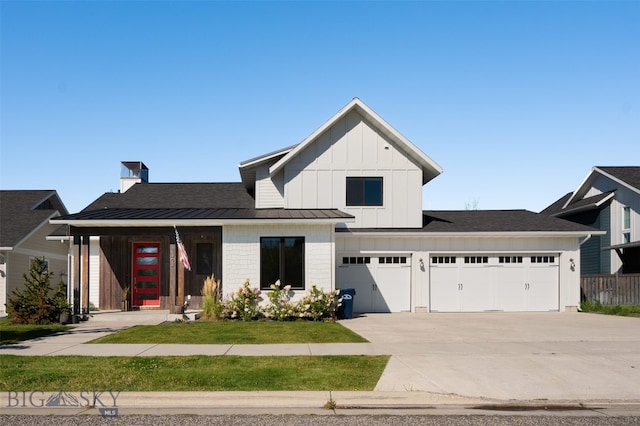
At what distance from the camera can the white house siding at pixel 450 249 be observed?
2314 centimetres

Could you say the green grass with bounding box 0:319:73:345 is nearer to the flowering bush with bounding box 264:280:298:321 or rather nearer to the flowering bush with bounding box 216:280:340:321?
the flowering bush with bounding box 216:280:340:321

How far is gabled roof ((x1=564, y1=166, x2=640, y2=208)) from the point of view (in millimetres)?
29875

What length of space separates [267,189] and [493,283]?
9.97m

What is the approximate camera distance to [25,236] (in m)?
26.6

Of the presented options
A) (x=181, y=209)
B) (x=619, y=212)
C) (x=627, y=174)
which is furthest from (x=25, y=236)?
(x=627, y=174)

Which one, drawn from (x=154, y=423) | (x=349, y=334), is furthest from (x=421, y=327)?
(x=154, y=423)

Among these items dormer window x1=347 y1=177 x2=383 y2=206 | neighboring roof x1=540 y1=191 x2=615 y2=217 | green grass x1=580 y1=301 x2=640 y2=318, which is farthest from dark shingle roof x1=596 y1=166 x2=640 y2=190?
dormer window x1=347 y1=177 x2=383 y2=206

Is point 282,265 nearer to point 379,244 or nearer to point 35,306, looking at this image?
point 379,244

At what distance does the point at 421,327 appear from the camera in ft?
57.7

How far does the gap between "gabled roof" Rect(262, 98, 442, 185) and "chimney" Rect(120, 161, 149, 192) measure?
11.3 metres

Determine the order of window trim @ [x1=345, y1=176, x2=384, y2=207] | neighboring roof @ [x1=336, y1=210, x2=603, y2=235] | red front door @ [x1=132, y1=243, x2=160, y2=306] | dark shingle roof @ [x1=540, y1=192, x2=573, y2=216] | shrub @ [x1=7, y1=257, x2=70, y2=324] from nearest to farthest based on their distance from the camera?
1. shrub @ [x1=7, y1=257, x2=70, y2=324]
2. neighboring roof @ [x1=336, y1=210, x2=603, y2=235]
3. window trim @ [x1=345, y1=176, x2=384, y2=207]
4. red front door @ [x1=132, y1=243, x2=160, y2=306]
5. dark shingle roof @ [x1=540, y1=192, x2=573, y2=216]

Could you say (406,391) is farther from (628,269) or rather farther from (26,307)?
(628,269)

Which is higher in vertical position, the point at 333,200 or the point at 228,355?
the point at 333,200

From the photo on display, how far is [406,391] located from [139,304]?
57.9ft
